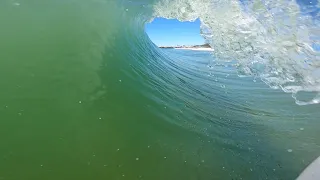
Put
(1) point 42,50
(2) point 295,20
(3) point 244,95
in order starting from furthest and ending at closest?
1. (3) point 244,95
2. (2) point 295,20
3. (1) point 42,50

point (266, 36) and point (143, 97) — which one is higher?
point (266, 36)

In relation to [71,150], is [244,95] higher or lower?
lower

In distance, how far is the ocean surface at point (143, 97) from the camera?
3.57 meters

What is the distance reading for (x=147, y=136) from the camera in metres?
4.05

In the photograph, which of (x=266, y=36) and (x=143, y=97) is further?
(x=266, y=36)

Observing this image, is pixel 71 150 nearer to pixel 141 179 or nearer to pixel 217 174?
pixel 141 179

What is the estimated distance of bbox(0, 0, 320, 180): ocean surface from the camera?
140 inches

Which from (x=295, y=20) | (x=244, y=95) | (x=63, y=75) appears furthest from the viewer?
(x=244, y=95)

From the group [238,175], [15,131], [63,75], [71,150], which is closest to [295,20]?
[238,175]

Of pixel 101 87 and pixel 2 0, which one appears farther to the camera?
pixel 2 0

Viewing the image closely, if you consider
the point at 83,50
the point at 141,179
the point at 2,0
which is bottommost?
the point at 141,179

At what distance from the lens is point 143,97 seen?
5.08 m

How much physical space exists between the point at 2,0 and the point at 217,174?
14.3ft

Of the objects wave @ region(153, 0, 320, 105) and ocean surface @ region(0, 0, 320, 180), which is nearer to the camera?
ocean surface @ region(0, 0, 320, 180)
